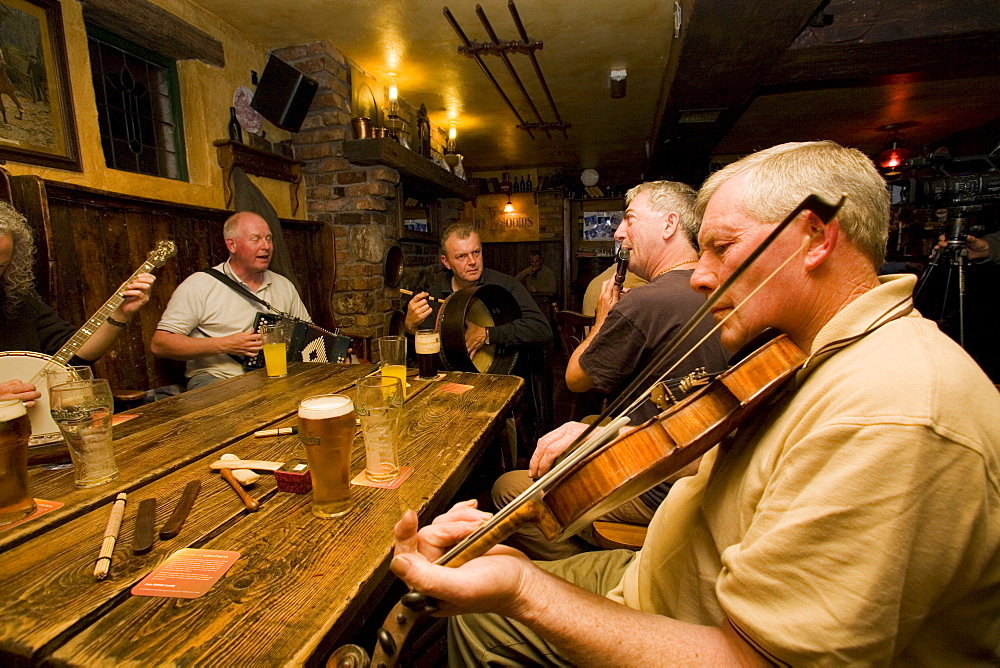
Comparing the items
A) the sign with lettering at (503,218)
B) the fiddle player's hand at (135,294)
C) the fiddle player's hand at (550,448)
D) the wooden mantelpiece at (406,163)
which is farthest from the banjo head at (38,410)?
the sign with lettering at (503,218)

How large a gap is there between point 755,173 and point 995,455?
0.52m

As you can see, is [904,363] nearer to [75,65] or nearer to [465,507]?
[465,507]

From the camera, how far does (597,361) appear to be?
5.91 ft

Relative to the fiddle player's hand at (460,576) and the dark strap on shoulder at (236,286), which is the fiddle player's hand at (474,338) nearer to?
the dark strap on shoulder at (236,286)

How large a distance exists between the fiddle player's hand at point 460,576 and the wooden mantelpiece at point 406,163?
11.8 ft

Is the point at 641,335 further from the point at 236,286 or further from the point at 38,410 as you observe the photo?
the point at 236,286

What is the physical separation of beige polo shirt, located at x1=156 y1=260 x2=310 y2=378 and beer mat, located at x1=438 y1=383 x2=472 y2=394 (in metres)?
1.43

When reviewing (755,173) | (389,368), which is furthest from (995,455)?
(389,368)

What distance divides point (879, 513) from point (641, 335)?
1.19 meters

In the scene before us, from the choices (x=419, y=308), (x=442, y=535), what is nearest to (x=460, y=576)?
(x=442, y=535)

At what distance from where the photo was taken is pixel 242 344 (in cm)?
241

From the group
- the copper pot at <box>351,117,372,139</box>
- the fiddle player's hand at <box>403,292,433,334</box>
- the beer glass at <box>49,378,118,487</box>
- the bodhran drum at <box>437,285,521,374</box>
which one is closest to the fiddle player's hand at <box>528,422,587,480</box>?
the beer glass at <box>49,378,118,487</box>

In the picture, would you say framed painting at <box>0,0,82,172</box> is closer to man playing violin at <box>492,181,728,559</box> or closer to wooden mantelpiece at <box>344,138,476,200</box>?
wooden mantelpiece at <box>344,138,476,200</box>

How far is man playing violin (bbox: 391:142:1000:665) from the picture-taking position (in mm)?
518
